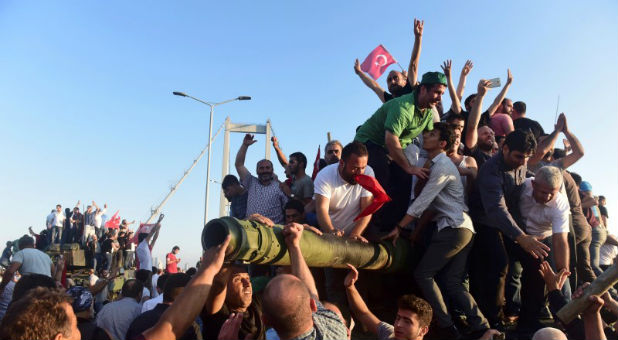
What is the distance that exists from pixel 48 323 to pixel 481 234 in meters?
4.22

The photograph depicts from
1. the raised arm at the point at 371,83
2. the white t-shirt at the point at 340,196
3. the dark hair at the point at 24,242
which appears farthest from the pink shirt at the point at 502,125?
the dark hair at the point at 24,242

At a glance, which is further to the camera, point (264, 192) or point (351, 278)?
point (264, 192)

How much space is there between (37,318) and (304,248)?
1.92 meters

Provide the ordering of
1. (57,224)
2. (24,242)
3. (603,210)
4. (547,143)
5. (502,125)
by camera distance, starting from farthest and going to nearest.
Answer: (57,224) → (603,210) → (24,242) → (502,125) → (547,143)

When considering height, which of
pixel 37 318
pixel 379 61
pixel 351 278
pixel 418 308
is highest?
pixel 379 61

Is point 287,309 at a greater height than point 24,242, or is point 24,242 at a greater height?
point 287,309

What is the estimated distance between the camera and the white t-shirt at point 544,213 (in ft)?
16.8

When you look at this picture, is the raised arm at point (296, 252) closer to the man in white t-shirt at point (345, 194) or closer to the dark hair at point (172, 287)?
the man in white t-shirt at point (345, 194)

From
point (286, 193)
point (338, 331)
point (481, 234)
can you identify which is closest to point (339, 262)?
point (338, 331)

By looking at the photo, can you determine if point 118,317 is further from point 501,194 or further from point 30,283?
point 501,194

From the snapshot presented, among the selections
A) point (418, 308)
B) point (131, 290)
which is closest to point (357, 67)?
point (131, 290)

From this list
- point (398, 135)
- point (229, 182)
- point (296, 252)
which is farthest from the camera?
point (229, 182)

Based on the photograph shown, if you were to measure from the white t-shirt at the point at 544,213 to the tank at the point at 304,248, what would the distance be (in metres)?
1.22

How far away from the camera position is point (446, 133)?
18.8 ft
